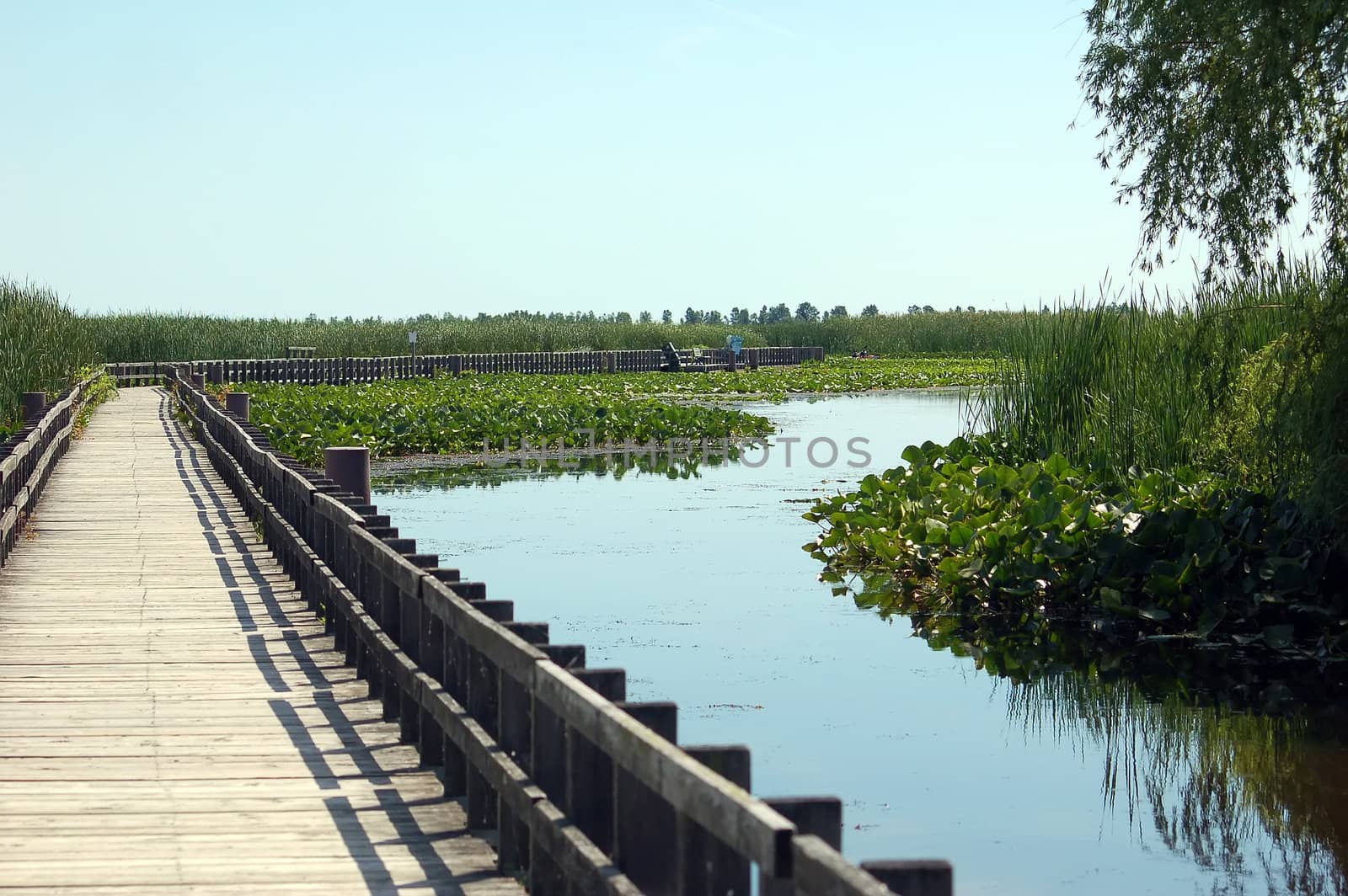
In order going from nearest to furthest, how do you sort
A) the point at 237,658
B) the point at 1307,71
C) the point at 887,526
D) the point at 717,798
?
1. the point at 717,798
2. the point at 237,658
3. the point at 1307,71
4. the point at 887,526

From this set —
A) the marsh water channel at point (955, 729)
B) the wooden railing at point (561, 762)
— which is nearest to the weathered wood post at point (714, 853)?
the wooden railing at point (561, 762)

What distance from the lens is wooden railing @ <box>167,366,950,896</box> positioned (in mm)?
3410

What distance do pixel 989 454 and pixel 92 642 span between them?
1107 cm

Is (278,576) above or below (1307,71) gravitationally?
below

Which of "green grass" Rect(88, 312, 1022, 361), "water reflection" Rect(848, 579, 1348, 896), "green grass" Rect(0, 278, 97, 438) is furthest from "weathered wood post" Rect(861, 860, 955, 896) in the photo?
"green grass" Rect(88, 312, 1022, 361)

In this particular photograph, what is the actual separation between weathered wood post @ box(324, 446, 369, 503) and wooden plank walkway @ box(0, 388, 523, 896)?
50.7 inches

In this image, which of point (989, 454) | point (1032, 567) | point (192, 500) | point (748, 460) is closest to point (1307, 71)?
point (1032, 567)

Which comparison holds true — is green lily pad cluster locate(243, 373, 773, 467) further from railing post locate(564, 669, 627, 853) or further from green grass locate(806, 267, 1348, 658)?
railing post locate(564, 669, 627, 853)

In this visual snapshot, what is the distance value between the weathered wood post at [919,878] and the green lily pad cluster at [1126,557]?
367 inches

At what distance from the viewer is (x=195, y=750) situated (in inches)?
269

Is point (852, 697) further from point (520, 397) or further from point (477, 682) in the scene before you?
point (520, 397)

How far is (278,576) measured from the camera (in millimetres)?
11984

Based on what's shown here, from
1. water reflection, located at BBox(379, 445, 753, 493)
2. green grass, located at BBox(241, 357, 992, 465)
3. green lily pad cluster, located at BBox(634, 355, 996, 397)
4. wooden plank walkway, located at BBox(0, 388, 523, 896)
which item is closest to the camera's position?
wooden plank walkway, located at BBox(0, 388, 523, 896)

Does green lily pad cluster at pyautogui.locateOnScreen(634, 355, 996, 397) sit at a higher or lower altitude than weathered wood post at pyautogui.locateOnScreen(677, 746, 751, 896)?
higher
